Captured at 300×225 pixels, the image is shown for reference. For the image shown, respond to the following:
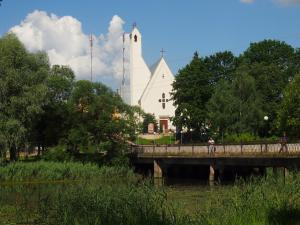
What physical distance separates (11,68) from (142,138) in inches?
1761

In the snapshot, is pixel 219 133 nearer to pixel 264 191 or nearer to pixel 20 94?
pixel 20 94

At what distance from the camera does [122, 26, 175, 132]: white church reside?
331ft

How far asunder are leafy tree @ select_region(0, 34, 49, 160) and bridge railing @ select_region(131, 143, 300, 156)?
13360mm

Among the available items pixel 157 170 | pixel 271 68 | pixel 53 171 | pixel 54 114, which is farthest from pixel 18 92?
pixel 271 68

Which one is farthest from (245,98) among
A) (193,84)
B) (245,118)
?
(193,84)

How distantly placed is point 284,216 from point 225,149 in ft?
98.2

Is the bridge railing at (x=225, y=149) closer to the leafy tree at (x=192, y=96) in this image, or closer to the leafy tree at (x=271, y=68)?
the leafy tree at (x=271, y=68)

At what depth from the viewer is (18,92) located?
46125 mm

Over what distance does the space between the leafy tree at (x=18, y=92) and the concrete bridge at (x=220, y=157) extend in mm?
13096

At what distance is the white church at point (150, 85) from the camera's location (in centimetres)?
10094

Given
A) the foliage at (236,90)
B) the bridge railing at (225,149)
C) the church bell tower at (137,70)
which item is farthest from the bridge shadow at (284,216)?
the church bell tower at (137,70)

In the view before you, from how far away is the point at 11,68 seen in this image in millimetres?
45750

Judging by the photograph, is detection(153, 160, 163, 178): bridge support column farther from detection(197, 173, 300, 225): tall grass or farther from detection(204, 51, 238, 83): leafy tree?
detection(197, 173, 300, 225): tall grass

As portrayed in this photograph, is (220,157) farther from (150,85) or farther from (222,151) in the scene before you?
(150,85)
